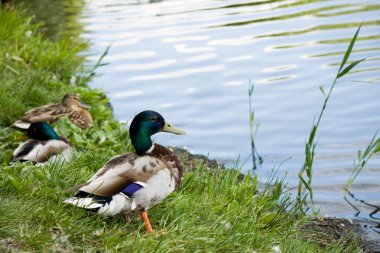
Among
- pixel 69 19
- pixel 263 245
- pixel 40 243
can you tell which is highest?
pixel 40 243

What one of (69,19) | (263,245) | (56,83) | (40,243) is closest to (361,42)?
(56,83)

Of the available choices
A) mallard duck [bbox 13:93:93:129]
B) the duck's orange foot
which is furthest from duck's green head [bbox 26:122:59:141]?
the duck's orange foot

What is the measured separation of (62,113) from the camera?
848cm

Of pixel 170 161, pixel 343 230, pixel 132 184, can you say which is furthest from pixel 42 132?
pixel 343 230

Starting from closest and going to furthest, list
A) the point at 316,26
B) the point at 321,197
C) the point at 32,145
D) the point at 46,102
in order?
1. the point at 32,145
2. the point at 321,197
3. the point at 46,102
4. the point at 316,26

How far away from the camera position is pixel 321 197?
26.0 feet

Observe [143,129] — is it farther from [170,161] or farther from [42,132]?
[42,132]

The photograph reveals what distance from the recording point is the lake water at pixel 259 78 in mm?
8922

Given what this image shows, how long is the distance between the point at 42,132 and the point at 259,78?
4761 mm

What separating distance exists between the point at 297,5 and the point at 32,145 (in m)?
10.4

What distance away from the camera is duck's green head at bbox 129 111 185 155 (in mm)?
5625

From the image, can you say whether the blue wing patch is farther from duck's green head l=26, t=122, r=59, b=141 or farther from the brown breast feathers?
duck's green head l=26, t=122, r=59, b=141

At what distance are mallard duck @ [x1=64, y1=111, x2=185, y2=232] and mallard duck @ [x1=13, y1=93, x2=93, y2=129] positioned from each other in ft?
8.91

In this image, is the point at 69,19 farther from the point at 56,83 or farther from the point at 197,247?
the point at 197,247
